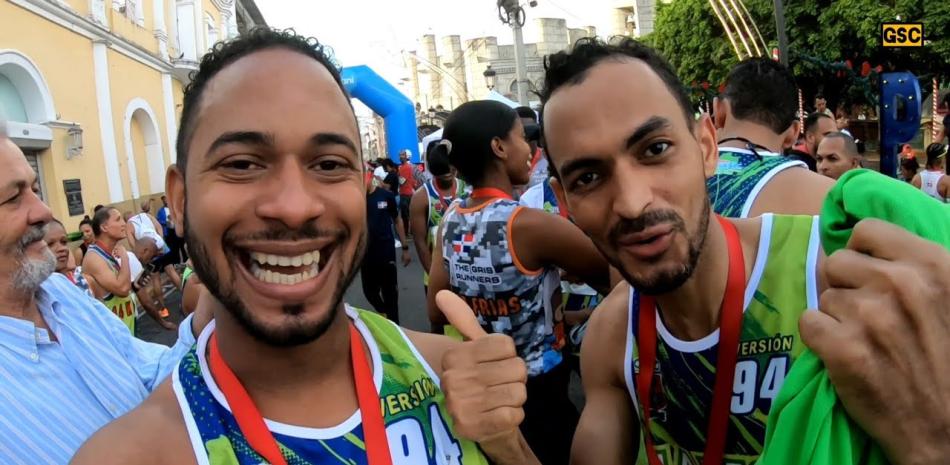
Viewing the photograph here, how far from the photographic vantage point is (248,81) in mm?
1282

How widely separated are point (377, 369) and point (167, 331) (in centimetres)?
763

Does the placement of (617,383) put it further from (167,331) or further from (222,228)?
(167,331)

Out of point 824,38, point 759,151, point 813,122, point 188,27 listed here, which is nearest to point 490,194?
point 759,151

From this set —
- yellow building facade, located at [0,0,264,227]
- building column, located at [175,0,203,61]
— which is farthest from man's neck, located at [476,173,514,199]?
building column, located at [175,0,203,61]

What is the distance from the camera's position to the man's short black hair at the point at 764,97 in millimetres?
2951

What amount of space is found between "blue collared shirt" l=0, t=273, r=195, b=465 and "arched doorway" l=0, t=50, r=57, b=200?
1065 centimetres

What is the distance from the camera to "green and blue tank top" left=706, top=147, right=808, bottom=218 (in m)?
2.42

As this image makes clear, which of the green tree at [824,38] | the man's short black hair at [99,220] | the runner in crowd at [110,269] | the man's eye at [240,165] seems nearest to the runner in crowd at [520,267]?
the man's eye at [240,165]

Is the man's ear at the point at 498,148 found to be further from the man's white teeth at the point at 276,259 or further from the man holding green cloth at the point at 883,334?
the man holding green cloth at the point at 883,334

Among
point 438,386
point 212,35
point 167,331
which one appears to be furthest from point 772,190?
point 212,35

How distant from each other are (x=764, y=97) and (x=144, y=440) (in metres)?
2.87

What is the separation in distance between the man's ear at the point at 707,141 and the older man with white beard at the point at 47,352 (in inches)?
64.7

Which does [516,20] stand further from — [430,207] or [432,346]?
[432,346]

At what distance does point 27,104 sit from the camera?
11.7 meters
